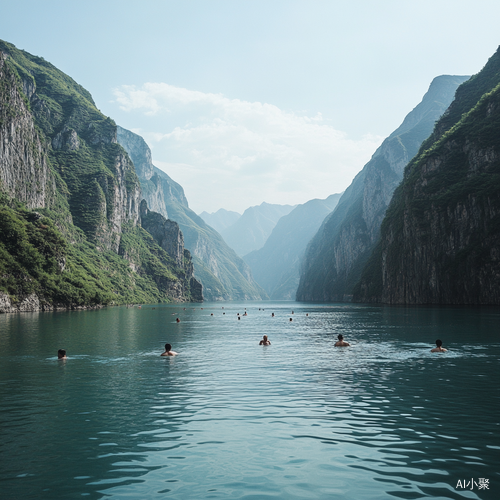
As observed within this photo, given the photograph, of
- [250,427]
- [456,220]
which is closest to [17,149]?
[456,220]

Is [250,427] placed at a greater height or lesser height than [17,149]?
lesser

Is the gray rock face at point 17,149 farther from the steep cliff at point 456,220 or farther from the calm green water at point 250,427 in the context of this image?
the calm green water at point 250,427

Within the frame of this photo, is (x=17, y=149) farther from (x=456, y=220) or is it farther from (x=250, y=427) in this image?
(x=250, y=427)

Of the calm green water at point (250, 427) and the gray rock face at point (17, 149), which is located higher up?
the gray rock face at point (17, 149)

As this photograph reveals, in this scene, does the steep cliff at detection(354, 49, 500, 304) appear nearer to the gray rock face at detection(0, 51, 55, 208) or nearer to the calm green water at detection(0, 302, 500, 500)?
the calm green water at detection(0, 302, 500, 500)

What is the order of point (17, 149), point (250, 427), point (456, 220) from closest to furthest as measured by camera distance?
point (250, 427)
point (456, 220)
point (17, 149)

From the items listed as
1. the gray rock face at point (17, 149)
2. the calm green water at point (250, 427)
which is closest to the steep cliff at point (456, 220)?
the calm green water at point (250, 427)

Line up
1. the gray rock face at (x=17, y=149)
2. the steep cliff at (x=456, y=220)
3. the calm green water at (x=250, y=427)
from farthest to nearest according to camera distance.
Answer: the gray rock face at (x=17, y=149) → the steep cliff at (x=456, y=220) → the calm green water at (x=250, y=427)
